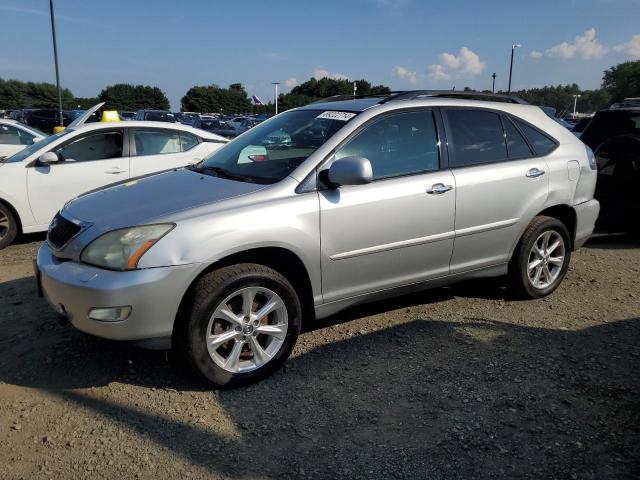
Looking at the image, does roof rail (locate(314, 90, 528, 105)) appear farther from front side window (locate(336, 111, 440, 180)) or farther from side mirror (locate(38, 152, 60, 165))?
side mirror (locate(38, 152, 60, 165))

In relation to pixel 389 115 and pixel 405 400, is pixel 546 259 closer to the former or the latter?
pixel 389 115

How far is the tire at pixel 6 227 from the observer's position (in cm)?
620

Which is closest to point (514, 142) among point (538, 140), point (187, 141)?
point (538, 140)

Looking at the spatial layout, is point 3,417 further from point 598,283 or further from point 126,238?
point 598,283

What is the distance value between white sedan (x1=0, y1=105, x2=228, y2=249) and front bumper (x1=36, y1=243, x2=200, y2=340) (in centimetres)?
387

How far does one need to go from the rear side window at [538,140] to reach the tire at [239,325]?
99.6 inches

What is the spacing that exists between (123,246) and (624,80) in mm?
116463

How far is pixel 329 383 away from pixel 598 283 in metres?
3.30

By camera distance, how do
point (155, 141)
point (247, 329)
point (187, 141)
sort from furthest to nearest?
point (187, 141) → point (155, 141) → point (247, 329)

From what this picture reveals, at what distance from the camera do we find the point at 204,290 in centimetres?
295

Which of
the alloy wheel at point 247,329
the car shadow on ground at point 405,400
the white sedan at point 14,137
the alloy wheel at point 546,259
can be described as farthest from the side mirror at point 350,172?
the white sedan at point 14,137

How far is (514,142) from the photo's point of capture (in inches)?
172

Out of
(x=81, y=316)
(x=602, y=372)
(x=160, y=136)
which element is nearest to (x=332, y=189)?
(x=81, y=316)

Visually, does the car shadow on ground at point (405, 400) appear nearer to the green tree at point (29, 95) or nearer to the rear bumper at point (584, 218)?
the rear bumper at point (584, 218)
